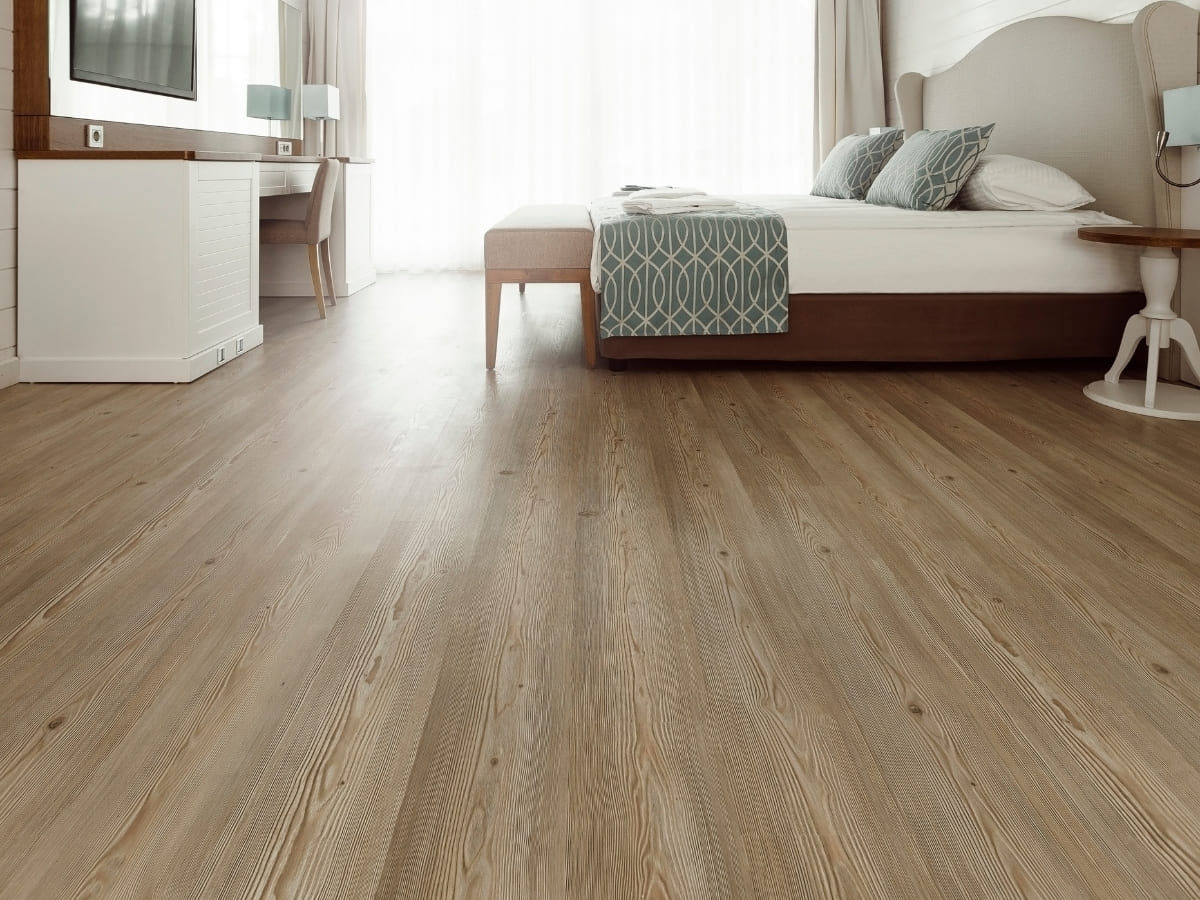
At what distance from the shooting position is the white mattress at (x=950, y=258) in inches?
152

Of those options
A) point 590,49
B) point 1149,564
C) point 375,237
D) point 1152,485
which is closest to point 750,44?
point 590,49

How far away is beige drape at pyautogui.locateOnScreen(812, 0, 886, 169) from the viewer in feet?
23.6

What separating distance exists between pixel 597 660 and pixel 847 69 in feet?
21.6

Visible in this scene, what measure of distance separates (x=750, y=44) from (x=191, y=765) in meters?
7.06

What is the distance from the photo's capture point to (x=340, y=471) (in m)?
2.60

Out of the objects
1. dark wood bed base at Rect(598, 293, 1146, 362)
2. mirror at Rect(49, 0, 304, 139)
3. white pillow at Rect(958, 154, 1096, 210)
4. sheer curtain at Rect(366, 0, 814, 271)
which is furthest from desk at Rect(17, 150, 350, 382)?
sheer curtain at Rect(366, 0, 814, 271)

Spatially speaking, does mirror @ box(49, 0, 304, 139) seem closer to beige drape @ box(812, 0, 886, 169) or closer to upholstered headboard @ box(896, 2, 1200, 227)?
beige drape @ box(812, 0, 886, 169)

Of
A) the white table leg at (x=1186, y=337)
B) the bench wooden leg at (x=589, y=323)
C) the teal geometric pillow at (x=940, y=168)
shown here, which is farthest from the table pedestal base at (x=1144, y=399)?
the bench wooden leg at (x=589, y=323)

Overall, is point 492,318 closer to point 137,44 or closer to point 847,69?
point 137,44

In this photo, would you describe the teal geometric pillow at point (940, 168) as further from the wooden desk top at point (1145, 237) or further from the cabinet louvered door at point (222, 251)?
the cabinet louvered door at point (222, 251)

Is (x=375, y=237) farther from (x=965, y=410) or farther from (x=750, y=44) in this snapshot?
(x=965, y=410)

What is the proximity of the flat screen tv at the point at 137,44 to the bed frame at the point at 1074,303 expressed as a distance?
2.04 meters

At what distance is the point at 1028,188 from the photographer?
408 centimetres

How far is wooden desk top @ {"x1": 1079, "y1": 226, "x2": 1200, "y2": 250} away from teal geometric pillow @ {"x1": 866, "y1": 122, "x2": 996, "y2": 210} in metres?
0.75
